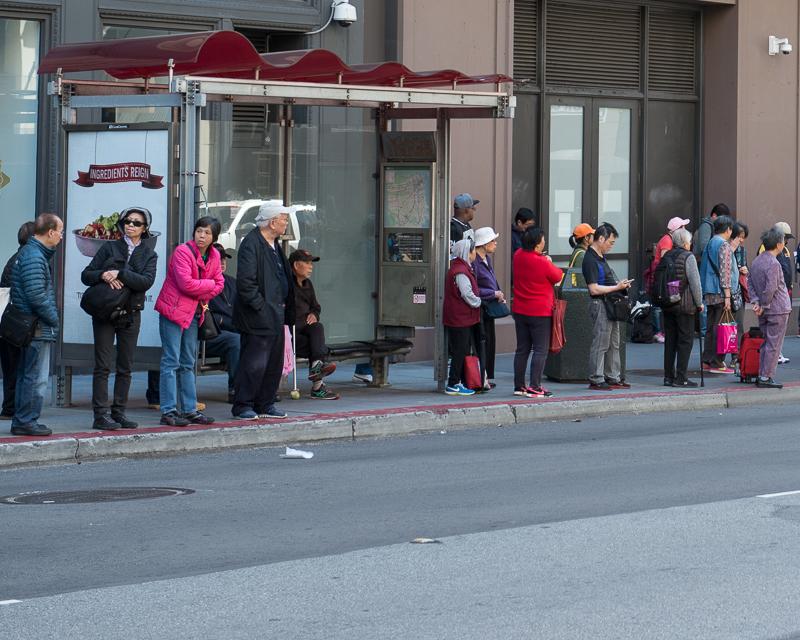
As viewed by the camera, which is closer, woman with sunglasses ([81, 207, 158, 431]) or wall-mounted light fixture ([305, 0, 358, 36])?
woman with sunglasses ([81, 207, 158, 431])

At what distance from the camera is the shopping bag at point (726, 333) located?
17.5 meters

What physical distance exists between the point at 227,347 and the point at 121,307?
180 cm

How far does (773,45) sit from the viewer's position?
23.1 meters

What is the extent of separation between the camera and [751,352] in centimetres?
1686

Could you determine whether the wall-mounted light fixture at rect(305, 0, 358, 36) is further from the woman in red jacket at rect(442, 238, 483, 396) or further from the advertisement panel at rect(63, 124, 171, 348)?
the advertisement panel at rect(63, 124, 171, 348)

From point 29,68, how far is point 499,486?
29.1ft

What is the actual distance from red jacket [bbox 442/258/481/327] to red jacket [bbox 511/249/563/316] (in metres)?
0.46

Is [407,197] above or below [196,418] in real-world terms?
above

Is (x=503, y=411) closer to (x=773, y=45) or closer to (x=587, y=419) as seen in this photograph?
(x=587, y=419)

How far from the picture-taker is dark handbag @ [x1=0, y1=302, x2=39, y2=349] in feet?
39.4

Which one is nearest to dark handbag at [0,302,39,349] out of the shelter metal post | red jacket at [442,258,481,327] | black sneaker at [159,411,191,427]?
black sneaker at [159,411,191,427]

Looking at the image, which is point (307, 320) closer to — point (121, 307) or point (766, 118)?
point (121, 307)

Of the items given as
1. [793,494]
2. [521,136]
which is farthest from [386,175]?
[793,494]

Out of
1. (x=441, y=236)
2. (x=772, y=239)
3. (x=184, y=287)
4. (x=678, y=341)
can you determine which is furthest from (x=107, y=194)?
(x=772, y=239)
